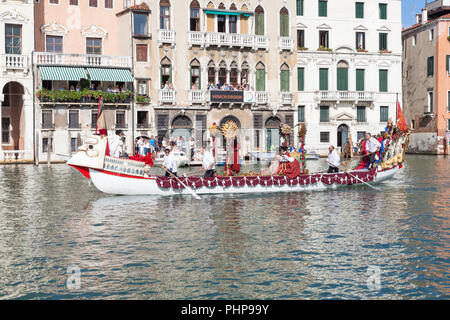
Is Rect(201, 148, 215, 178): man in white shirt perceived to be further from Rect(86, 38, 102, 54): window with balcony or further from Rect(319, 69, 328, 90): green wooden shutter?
Rect(319, 69, 328, 90): green wooden shutter

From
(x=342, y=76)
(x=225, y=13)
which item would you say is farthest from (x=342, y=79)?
(x=225, y=13)

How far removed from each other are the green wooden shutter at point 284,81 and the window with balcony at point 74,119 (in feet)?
52.0

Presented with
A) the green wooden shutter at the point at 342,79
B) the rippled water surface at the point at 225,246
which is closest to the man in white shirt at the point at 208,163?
the rippled water surface at the point at 225,246

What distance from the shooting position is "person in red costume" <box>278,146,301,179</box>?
22.8 m

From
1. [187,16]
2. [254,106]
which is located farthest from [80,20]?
[254,106]

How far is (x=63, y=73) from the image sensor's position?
42.1m

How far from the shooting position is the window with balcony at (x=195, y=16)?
46.5 meters

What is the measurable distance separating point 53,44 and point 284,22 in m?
17.2

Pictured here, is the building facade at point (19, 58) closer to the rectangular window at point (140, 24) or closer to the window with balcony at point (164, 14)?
the rectangular window at point (140, 24)

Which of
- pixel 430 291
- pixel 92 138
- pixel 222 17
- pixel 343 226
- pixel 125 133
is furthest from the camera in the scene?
pixel 222 17

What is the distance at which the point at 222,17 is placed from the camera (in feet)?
156

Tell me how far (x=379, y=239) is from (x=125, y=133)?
3231 cm

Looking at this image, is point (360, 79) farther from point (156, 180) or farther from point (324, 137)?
point (156, 180)
